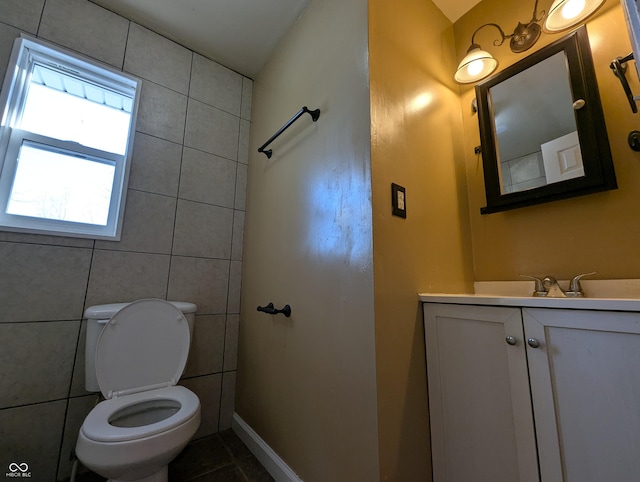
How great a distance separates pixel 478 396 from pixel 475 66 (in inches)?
58.6

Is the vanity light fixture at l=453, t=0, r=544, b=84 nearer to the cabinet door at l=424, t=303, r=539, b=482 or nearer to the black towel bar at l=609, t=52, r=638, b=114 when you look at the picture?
the black towel bar at l=609, t=52, r=638, b=114

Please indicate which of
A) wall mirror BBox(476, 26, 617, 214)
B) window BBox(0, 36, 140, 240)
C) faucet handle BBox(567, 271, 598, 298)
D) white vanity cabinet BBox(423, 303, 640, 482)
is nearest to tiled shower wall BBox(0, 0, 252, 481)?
window BBox(0, 36, 140, 240)

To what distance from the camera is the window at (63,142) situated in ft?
4.32

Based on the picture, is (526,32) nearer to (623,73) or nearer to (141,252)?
(623,73)

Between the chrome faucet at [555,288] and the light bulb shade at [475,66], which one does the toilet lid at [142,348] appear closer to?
the chrome faucet at [555,288]

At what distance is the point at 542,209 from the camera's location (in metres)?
1.21

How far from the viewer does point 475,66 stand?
4.49 ft

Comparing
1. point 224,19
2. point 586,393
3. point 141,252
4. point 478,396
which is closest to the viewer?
point 586,393

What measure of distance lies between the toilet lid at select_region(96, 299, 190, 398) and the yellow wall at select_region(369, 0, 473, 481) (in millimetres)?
1049

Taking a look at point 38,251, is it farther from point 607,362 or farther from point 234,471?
point 607,362

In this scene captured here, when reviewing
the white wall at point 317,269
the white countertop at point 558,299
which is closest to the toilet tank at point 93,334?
the white wall at point 317,269

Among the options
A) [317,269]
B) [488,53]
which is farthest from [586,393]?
[488,53]

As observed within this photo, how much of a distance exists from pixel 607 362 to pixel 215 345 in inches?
69.2

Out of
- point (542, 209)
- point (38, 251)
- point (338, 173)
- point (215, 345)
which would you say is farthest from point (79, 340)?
point (542, 209)
